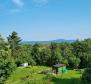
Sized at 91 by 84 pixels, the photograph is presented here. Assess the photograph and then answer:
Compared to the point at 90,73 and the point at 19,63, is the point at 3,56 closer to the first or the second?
the point at 90,73

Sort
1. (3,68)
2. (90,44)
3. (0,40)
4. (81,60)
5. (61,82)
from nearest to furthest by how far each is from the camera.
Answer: (0,40) < (3,68) < (61,82) < (81,60) < (90,44)

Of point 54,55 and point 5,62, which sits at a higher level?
point 54,55

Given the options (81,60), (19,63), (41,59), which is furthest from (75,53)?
(19,63)

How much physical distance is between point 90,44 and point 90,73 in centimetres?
4326

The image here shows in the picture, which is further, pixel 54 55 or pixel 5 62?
pixel 54 55

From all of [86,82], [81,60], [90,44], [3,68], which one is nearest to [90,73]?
[86,82]

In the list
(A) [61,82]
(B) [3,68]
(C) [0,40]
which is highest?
(C) [0,40]

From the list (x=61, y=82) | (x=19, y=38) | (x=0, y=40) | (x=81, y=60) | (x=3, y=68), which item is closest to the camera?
(x=0, y=40)

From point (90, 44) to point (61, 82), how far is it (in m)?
41.5

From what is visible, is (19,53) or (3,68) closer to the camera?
(3,68)

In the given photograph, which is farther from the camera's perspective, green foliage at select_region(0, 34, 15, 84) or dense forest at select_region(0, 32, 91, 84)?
dense forest at select_region(0, 32, 91, 84)

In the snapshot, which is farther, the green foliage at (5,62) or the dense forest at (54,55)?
the dense forest at (54,55)

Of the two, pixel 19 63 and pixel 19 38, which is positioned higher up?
pixel 19 38

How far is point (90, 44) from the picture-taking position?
8600 cm
